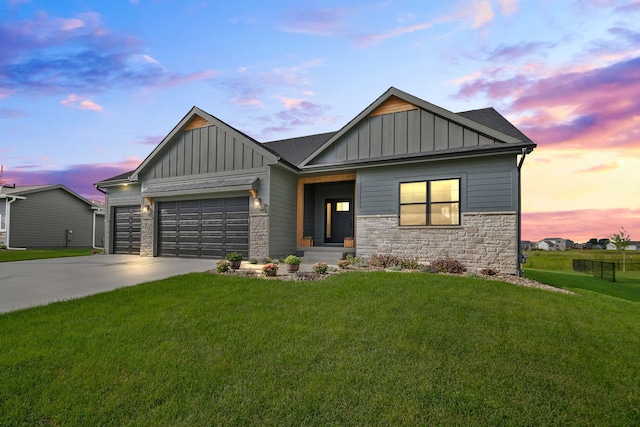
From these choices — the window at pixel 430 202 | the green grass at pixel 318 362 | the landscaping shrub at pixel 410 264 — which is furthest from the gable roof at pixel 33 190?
the landscaping shrub at pixel 410 264

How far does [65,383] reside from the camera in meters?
3.09

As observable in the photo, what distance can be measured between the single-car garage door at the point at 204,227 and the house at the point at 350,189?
0.05m

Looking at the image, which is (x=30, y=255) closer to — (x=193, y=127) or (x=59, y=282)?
(x=193, y=127)

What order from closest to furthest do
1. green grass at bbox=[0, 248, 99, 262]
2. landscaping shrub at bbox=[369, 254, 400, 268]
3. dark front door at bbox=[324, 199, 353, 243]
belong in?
landscaping shrub at bbox=[369, 254, 400, 268] < green grass at bbox=[0, 248, 99, 262] < dark front door at bbox=[324, 199, 353, 243]

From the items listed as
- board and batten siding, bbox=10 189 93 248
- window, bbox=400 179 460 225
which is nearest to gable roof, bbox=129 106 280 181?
window, bbox=400 179 460 225

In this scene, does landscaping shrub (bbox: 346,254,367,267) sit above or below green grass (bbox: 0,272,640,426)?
above

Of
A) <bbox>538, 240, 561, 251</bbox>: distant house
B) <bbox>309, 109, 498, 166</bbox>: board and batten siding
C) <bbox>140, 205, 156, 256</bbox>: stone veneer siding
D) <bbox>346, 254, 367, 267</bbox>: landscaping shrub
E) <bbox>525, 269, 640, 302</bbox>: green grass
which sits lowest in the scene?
<bbox>538, 240, 561, 251</bbox>: distant house

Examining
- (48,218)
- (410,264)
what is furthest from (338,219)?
(48,218)

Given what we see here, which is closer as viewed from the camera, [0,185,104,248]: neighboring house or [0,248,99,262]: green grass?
[0,248,99,262]: green grass

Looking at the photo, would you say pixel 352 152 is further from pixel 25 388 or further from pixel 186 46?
pixel 25 388

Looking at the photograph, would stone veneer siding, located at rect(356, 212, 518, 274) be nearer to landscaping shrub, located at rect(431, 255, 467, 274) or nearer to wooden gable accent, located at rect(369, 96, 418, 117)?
landscaping shrub, located at rect(431, 255, 467, 274)

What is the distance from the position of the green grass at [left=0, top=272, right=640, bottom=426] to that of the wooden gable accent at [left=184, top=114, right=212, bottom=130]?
375 inches

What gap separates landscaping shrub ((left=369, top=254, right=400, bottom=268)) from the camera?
10741mm

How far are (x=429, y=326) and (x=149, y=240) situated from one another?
558 inches
